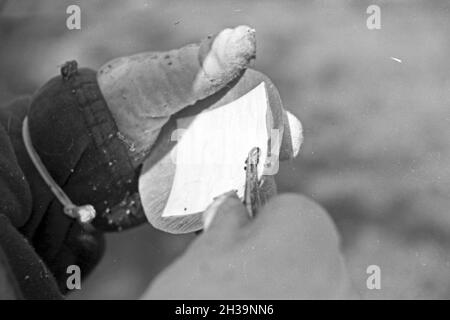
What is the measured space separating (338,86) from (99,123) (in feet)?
0.81

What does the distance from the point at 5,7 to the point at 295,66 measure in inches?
12.8

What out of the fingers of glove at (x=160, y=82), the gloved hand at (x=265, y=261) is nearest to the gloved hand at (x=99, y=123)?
the fingers of glove at (x=160, y=82)

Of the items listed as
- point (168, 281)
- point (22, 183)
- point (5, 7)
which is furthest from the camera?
point (5, 7)

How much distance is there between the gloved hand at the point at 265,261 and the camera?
0.35 meters

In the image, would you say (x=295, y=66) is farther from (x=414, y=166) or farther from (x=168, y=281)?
(x=168, y=281)

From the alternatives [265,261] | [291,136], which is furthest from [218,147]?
[265,261]

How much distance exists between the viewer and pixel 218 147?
55cm

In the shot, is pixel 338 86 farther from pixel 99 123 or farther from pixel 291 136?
pixel 99 123

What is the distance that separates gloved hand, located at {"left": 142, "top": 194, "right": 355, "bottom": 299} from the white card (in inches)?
6.4

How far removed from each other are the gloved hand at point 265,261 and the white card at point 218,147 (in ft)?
0.53

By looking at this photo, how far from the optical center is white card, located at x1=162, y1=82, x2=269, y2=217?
21.6 inches

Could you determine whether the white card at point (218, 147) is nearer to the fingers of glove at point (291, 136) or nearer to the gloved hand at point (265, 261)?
the fingers of glove at point (291, 136)
